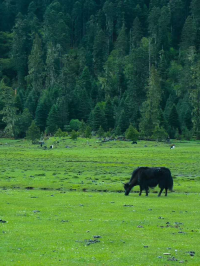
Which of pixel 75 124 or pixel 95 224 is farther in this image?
pixel 75 124

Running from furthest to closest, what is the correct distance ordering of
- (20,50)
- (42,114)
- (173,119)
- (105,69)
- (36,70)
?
1. (20,50)
2. (36,70)
3. (105,69)
4. (42,114)
5. (173,119)

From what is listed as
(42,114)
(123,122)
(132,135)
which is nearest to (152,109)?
(123,122)

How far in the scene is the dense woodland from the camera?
119 meters

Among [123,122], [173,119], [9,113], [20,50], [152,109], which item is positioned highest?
[20,50]

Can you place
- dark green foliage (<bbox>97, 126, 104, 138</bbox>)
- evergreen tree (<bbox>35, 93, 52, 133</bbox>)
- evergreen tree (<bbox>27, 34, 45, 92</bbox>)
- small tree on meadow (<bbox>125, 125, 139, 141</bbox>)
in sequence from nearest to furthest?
small tree on meadow (<bbox>125, 125, 139, 141</bbox>) → dark green foliage (<bbox>97, 126, 104, 138</bbox>) → evergreen tree (<bbox>35, 93, 52, 133</bbox>) → evergreen tree (<bbox>27, 34, 45, 92</bbox>)

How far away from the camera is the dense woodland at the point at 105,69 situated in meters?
119

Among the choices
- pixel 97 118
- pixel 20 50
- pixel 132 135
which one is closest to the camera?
pixel 132 135

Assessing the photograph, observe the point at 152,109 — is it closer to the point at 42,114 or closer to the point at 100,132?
the point at 100,132

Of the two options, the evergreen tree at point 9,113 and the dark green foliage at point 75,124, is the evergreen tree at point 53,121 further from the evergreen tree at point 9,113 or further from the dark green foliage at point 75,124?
the evergreen tree at point 9,113

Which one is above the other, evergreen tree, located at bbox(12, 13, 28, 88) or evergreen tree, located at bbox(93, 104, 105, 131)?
evergreen tree, located at bbox(12, 13, 28, 88)

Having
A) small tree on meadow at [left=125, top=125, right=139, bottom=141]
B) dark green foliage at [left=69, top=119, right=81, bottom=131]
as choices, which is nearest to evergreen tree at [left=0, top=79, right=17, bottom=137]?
dark green foliage at [left=69, top=119, right=81, bottom=131]

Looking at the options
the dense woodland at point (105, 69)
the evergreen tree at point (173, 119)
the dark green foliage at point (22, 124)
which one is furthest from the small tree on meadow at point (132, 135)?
the dark green foliage at point (22, 124)

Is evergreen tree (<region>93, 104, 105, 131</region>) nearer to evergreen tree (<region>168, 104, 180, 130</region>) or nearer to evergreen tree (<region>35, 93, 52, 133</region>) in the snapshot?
evergreen tree (<region>35, 93, 52, 133</region>)

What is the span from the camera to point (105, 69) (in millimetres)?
151125
